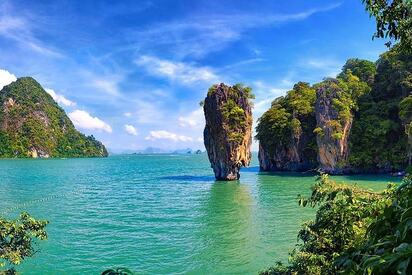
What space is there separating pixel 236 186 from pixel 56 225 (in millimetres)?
24546

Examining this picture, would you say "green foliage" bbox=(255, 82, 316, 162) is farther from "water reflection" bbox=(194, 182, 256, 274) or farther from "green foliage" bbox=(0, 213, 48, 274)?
"green foliage" bbox=(0, 213, 48, 274)

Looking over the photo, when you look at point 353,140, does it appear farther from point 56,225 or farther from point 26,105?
point 26,105

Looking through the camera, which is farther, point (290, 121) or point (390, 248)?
point (290, 121)

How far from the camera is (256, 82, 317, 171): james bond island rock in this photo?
59.9 meters

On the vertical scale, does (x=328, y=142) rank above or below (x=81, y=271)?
above

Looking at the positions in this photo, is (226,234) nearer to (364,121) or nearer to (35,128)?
(364,121)

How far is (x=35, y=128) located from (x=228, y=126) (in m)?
132

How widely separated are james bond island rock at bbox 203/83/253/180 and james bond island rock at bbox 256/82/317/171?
11.4 metres

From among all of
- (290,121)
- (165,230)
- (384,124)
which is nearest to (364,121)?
(384,124)

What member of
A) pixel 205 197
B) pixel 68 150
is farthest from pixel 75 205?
pixel 68 150

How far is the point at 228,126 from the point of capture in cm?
5000

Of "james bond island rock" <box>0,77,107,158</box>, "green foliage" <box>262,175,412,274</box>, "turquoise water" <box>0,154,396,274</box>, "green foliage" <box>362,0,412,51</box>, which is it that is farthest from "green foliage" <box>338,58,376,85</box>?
"james bond island rock" <box>0,77,107,158</box>

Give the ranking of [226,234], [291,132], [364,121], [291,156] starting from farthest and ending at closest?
[291,156], [291,132], [364,121], [226,234]

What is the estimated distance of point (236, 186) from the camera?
43.9 m
